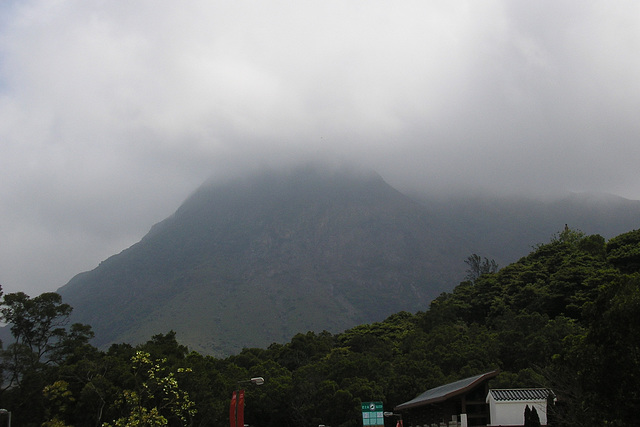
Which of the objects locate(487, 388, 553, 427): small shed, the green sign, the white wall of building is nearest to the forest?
locate(487, 388, 553, 427): small shed

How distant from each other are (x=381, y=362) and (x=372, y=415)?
3164 centimetres

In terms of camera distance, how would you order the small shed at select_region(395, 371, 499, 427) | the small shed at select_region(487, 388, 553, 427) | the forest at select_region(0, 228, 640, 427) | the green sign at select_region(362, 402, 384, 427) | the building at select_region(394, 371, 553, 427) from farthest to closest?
the green sign at select_region(362, 402, 384, 427) → the small shed at select_region(395, 371, 499, 427) → the building at select_region(394, 371, 553, 427) → the small shed at select_region(487, 388, 553, 427) → the forest at select_region(0, 228, 640, 427)

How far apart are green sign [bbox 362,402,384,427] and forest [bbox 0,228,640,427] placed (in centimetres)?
930

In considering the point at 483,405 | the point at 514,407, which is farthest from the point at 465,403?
the point at 514,407

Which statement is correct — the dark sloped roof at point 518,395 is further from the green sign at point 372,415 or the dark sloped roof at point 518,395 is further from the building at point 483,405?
the green sign at point 372,415

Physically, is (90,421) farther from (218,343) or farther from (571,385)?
(218,343)

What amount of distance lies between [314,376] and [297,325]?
412 feet

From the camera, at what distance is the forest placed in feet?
66.7

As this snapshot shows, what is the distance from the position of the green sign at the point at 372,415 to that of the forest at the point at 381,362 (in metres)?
9.30

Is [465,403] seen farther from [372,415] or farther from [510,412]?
[372,415]

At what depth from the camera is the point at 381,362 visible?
7269 cm

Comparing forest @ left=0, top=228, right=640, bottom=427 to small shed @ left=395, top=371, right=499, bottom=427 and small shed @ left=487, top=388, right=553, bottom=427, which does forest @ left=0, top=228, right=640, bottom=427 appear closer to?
small shed @ left=487, top=388, right=553, bottom=427

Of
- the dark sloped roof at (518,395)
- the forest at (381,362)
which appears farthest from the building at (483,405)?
the forest at (381,362)

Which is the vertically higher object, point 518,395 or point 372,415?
point 518,395
